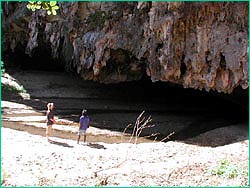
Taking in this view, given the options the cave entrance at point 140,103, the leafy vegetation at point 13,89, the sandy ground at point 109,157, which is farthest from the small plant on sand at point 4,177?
the leafy vegetation at point 13,89

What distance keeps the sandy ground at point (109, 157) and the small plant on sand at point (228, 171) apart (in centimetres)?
5

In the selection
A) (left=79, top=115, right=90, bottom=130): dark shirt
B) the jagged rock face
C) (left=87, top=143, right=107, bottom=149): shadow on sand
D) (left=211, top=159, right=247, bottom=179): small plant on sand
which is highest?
the jagged rock face

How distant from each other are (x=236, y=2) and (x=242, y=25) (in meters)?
1.01

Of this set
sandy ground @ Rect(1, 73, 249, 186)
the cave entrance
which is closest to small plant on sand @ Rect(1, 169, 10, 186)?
sandy ground @ Rect(1, 73, 249, 186)

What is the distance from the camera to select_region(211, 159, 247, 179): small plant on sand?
972cm

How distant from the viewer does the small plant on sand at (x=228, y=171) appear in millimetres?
9719

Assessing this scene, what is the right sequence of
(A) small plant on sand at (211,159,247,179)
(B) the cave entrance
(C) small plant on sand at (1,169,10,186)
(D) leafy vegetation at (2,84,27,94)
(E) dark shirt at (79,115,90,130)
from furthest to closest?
(D) leafy vegetation at (2,84,27,94) < (B) the cave entrance < (E) dark shirt at (79,115,90,130) < (A) small plant on sand at (211,159,247,179) < (C) small plant on sand at (1,169,10,186)

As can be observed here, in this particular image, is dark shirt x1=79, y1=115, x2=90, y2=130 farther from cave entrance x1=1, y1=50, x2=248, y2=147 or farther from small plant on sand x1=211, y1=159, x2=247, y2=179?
small plant on sand x1=211, y1=159, x2=247, y2=179

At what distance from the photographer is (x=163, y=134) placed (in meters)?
16.8

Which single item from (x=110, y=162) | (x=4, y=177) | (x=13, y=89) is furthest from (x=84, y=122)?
(x=13, y=89)

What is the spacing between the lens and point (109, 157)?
11852mm

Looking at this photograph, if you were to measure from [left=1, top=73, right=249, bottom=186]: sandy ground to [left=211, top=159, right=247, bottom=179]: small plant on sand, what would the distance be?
0.18 feet

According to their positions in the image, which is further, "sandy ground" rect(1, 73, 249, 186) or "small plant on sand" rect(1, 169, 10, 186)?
"sandy ground" rect(1, 73, 249, 186)

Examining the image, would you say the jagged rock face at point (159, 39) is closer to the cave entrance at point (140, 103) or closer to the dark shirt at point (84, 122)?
the cave entrance at point (140, 103)
